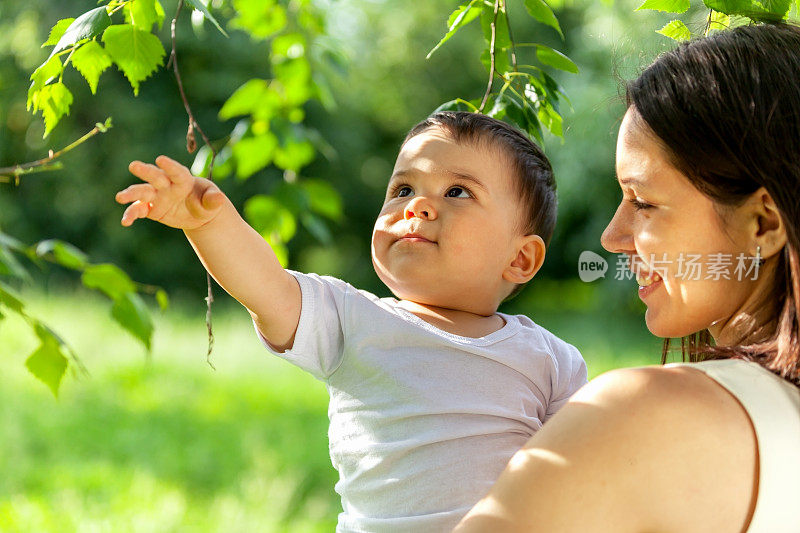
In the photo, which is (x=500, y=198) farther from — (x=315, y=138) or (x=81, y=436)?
(x=81, y=436)

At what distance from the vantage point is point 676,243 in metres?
1.06

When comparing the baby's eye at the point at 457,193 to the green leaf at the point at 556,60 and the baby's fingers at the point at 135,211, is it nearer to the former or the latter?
the green leaf at the point at 556,60

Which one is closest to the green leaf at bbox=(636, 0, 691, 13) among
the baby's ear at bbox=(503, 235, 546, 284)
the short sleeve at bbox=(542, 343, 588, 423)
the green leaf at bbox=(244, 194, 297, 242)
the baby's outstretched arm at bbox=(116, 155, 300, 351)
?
the baby's ear at bbox=(503, 235, 546, 284)

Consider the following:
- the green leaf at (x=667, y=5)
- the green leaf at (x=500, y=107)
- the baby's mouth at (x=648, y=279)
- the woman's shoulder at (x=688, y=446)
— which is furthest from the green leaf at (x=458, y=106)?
the woman's shoulder at (x=688, y=446)

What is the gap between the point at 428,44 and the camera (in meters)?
13.5

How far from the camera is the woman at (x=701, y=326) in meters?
0.85

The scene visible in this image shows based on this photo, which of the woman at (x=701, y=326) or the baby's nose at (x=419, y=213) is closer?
the woman at (x=701, y=326)

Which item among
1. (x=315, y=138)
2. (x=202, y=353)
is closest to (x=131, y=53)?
(x=315, y=138)

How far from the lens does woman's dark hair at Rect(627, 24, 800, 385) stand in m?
0.99

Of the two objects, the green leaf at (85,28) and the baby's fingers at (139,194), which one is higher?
the green leaf at (85,28)

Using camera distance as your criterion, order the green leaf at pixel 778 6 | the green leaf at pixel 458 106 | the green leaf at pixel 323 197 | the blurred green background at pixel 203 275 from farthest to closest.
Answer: the blurred green background at pixel 203 275 → the green leaf at pixel 323 197 → the green leaf at pixel 458 106 → the green leaf at pixel 778 6

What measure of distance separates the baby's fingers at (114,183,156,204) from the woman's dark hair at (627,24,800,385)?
2.03 feet

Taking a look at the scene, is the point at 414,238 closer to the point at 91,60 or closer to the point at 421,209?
the point at 421,209

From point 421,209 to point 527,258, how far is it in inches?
9.9
